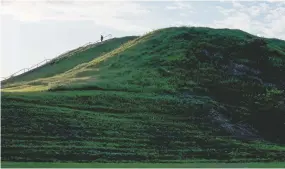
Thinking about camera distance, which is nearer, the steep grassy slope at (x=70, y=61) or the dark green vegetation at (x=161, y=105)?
the dark green vegetation at (x=161, y=105)

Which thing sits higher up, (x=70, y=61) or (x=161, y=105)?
(x=70, y=61)

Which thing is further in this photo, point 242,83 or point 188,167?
point 242,83

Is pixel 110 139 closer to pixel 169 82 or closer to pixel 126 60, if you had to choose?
pixel 169 82

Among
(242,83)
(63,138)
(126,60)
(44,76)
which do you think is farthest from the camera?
(44,76)

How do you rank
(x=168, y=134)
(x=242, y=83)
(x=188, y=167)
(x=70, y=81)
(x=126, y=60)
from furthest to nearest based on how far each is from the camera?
(x=126, y=60) < (x=242, y=83) < (x=70, y=81) < (x=168, y=134) < (x=188, y=167)

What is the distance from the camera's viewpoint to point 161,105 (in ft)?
189

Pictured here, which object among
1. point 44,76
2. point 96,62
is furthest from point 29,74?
point 96,62

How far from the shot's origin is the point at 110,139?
44625 millimetres

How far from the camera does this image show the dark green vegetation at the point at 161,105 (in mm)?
42875

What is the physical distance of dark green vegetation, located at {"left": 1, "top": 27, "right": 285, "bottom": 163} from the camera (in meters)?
42.9

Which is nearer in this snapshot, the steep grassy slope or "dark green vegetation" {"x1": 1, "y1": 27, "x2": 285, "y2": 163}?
"dark green vegetation" {"x1": 1, "y1": 27, "x2": 285, "y2": 163}

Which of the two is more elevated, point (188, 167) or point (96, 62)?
point (96, 62)

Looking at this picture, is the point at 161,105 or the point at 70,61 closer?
the point at 161,105

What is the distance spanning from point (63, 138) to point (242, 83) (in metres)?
31.1
